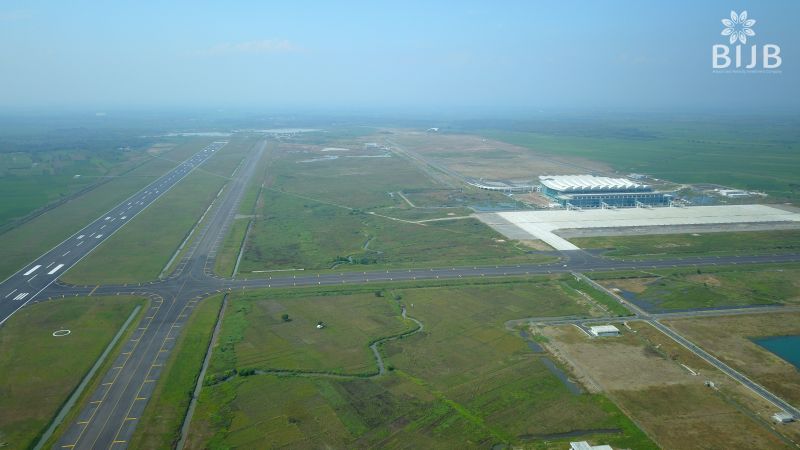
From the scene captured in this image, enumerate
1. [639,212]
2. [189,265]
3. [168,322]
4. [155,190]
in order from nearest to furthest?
[168,322] → [189,265] → [639,212] → [155,190]

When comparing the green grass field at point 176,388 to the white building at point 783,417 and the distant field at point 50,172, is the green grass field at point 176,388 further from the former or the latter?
the distant field at point 50,172

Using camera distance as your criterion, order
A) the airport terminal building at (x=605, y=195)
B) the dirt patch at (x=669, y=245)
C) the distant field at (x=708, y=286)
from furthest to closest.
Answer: the airport terminal building at (x=605, y=195)
the dirt patch at (x=669, y=245)
the distant field at (x=708, y=286)

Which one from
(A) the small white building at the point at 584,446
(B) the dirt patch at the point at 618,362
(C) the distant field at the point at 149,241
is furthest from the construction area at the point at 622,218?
(C) the distant field at the point at 149,241

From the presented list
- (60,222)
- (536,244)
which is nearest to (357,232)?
(536,244)

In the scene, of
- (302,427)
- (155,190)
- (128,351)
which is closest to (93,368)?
(128,351)

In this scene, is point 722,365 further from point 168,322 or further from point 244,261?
point 244,261

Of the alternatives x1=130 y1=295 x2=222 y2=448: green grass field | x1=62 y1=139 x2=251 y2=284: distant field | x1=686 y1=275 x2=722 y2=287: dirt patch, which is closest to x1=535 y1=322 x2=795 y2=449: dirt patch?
x1=686 y1=275 x2=722 y2=287: dirt patch

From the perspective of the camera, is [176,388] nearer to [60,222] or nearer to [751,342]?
[751,342]
